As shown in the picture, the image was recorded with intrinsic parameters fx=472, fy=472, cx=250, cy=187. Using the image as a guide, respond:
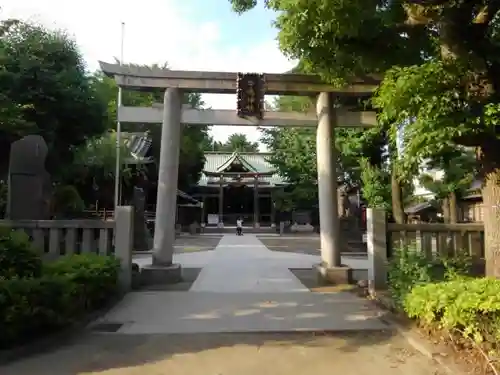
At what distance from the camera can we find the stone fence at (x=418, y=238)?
900 cm

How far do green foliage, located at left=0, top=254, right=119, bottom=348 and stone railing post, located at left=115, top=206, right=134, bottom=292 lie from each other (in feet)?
4.30

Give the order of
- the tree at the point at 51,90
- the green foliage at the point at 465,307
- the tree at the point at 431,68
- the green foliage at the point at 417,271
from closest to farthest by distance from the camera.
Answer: the green foliage at the point at 465,307, the tree at the point at 431,68, the green foliage at the point at 417,271, the tree at the point at 51,90

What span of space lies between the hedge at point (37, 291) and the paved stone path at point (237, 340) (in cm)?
37

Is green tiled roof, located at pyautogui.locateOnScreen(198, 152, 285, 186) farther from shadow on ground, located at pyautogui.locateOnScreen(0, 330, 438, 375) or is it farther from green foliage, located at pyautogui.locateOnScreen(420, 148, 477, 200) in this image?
shadow on ground, located at pyautogui.locateOnScreen(0, 330, 438, 375)

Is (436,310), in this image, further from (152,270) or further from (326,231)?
(152,270)

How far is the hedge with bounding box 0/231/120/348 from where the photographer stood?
5.14 meters

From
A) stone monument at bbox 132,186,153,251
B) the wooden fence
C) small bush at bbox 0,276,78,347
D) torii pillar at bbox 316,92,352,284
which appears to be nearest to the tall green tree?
torii pillar at bbox 316,92,352,284

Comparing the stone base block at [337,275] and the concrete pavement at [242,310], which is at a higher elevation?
the stone base block at [337,275]

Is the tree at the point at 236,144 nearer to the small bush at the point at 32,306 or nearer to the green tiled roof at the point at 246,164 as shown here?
the green tiled roof at the point at 246,164

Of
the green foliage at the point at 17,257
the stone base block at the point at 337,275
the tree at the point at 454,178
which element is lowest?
the stone base block at the point at 337,275

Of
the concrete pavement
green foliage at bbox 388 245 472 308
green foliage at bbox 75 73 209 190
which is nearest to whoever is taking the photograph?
green foliage at bbox 388 245 472 308

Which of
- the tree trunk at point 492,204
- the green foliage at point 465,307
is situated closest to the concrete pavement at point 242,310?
the green foliage at point 465,307

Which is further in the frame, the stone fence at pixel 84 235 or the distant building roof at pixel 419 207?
the distant building roof at pixel 419 207

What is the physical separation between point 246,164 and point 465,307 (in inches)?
1704
